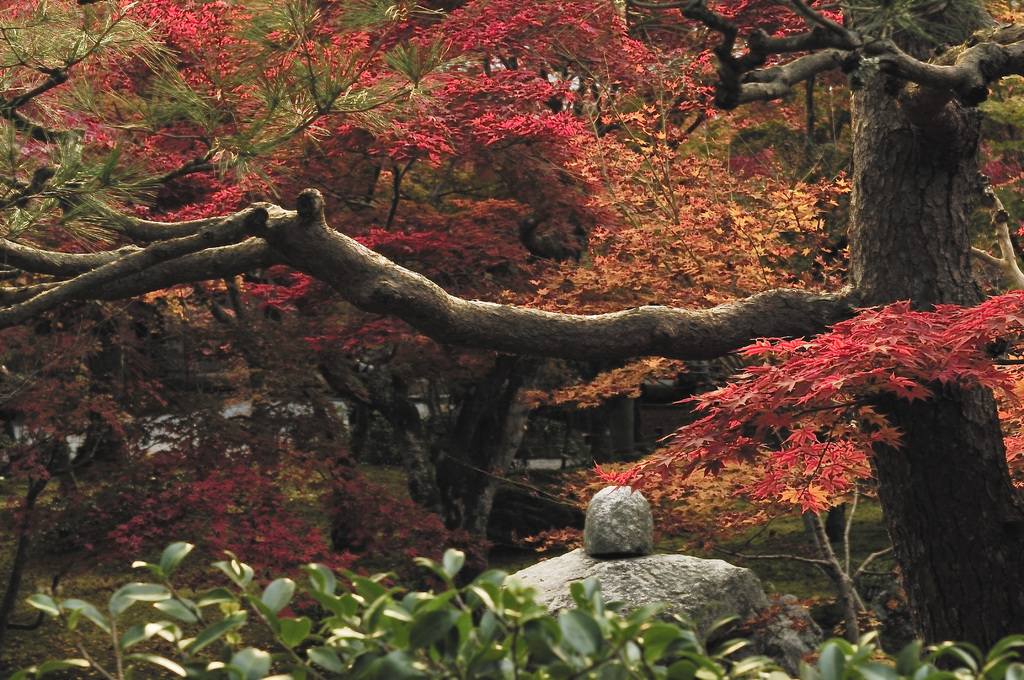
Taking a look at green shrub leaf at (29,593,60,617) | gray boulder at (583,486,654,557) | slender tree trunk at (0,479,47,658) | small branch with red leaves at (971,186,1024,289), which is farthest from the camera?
slender tree trunk at (0,479,47,658)

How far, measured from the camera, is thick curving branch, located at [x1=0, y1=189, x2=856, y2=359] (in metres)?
3.94

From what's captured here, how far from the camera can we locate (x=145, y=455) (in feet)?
24.9

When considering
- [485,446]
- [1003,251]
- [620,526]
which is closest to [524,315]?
[1003,251]

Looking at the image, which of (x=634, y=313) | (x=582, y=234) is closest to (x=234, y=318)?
(x=582, y=234)

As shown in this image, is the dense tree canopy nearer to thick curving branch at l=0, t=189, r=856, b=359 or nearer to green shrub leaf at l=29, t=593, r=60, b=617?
thick curving branch at l=0, t=189, r=856, b=359

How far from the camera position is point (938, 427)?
4.33 metres

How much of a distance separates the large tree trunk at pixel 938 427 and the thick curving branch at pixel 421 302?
369 millimetres

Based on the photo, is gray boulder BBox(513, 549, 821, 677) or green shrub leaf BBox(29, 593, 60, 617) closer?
green shrub leaf BBox(29, 593, 60, 617)

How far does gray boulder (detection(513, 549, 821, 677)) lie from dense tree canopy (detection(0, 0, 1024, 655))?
1796 mm

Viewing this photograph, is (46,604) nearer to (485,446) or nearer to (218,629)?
(218,629)

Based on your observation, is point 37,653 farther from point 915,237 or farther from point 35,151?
point 915,237

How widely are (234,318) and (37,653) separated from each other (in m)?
3.39

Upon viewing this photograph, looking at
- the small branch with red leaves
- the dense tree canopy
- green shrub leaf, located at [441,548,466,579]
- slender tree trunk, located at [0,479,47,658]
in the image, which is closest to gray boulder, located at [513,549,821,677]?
the dense tree canopy

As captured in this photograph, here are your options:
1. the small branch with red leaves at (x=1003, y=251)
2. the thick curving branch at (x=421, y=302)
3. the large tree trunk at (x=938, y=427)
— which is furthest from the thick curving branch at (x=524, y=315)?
Result: the small branch with red leaves at (x=1003, y=251)
